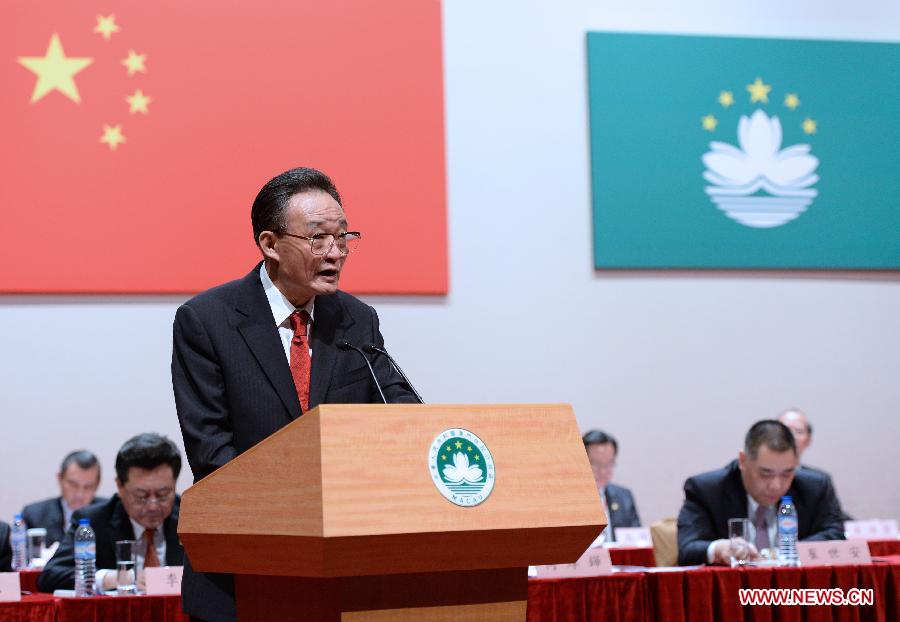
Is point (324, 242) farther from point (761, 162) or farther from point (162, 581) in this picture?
point (761, 162)

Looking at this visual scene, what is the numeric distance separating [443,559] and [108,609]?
6.00 ft

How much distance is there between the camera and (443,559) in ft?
6.12

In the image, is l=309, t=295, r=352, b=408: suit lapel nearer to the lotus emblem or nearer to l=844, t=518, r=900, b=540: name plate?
l=844, t=518, r=900, b=540: name plate

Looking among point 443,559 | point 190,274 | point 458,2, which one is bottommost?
point 443,559

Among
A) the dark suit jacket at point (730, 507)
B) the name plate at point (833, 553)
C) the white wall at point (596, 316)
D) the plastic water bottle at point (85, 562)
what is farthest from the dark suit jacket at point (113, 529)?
the name plate at point (833, 553)

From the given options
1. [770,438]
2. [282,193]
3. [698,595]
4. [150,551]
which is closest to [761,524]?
[770,438]

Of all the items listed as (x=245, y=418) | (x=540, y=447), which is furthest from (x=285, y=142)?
(x=540, y=447)

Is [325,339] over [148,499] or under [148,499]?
over

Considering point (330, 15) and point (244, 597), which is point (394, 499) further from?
point (330, 15)

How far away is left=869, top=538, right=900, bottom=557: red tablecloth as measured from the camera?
480 centimetres

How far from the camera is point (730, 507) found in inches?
188

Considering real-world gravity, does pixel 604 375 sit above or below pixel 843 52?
below

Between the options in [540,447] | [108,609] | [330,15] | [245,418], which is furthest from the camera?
[330,15]

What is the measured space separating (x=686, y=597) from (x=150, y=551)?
2.07m
